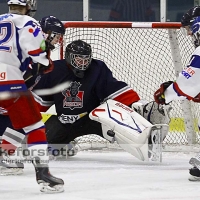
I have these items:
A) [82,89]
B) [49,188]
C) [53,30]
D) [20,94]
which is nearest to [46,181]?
[49,188]

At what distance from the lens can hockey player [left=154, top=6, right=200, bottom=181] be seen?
355 cm

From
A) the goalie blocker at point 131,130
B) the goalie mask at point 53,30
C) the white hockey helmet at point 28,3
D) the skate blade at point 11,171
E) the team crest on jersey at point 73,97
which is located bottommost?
the skate blade at point 11,171

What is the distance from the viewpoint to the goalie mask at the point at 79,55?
445cm

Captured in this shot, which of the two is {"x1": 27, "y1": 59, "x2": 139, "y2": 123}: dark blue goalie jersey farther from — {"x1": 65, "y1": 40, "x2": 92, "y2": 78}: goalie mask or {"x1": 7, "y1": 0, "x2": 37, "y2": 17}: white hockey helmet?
{"x1": 7, "y1": 0, "x2": 37, "y2": 17}: white hockey helmet

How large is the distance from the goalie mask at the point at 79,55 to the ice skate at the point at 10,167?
82 centimetres

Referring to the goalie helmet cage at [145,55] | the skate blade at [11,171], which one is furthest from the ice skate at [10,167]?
the goalie helmet cage at [145,55]

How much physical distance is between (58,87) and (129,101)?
468mm

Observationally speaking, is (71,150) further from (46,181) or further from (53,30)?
(46,181)

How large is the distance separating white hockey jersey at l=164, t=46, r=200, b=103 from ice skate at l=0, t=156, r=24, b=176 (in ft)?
3.09

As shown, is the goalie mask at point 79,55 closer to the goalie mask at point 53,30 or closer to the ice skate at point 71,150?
the goalie mask at point 53,30

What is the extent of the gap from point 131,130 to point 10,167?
81 centimetres

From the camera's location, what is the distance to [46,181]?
3.29m

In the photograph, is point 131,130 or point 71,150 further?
point 71,150

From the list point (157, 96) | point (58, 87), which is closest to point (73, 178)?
point (157, 96)
